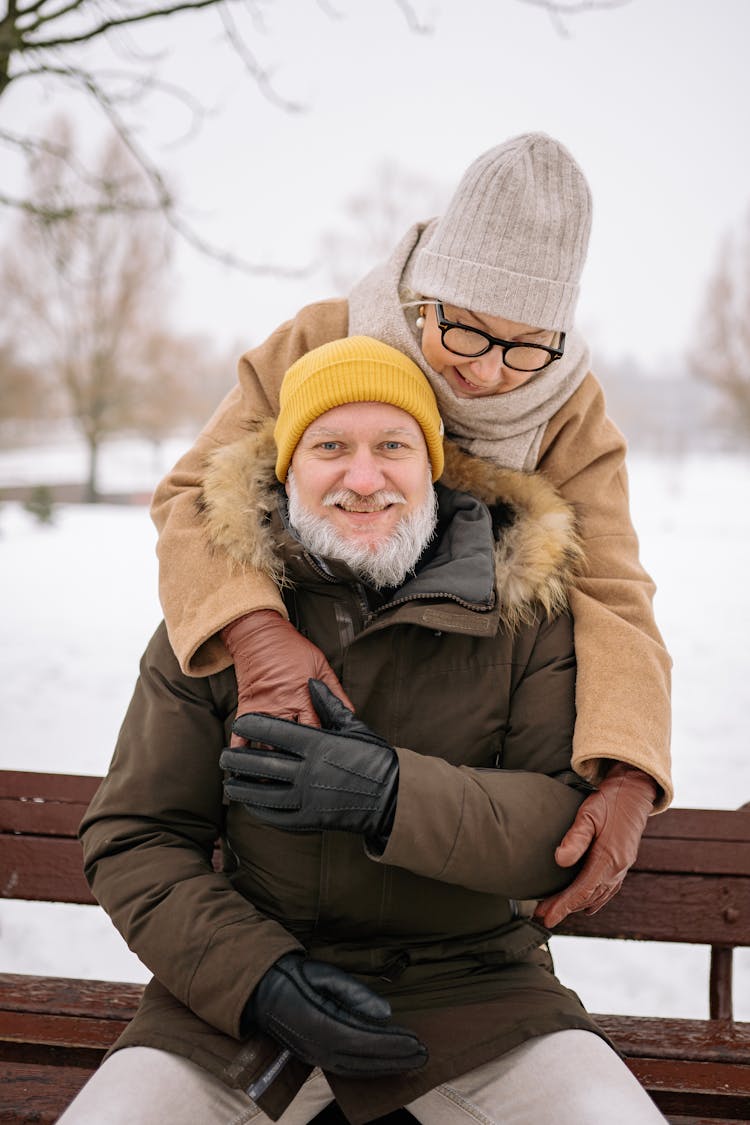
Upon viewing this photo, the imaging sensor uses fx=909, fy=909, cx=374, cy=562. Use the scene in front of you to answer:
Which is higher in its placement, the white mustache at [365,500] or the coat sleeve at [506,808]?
the white mustache at [365,500]

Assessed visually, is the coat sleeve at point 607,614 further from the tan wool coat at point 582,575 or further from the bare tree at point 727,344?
the bare tree at point 727,344

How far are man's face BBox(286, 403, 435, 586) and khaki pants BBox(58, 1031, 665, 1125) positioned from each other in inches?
40.3

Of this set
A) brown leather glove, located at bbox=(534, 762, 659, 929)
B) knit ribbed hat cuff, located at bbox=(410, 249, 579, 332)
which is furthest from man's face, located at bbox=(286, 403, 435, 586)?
brown leather glove, located at bbox=(534, 762, 659, 929)

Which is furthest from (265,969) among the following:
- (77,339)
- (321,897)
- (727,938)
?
(77,339)

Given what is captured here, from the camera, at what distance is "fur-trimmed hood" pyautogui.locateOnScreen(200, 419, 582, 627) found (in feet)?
6.73

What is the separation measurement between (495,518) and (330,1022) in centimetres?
117

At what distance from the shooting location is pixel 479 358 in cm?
210

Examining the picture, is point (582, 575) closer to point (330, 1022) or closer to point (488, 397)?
point (488, 397)

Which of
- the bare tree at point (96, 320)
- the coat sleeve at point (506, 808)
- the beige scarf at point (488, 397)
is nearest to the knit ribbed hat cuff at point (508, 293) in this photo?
the beige scarf at point (488, 397)

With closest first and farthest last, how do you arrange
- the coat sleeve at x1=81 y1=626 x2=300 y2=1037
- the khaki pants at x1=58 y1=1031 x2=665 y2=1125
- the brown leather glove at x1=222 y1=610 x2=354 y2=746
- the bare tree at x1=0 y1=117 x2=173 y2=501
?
the khaki pants at x1=58 y1=1031 x2=665 y2=1125, the coat sleeve at x1=81 y1=626 x2=300 y2=1037, the brown leather glove at x1=222 y1=610 x2=354 y2=746, the bare tree at x1=0 y1=117 x2=173 y2=501

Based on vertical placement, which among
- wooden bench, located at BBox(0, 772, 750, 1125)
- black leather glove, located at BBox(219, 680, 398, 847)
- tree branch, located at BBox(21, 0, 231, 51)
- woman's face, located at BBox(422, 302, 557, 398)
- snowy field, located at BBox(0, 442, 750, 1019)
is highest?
tree branch, located at BBox(21, 0, 231, 51)

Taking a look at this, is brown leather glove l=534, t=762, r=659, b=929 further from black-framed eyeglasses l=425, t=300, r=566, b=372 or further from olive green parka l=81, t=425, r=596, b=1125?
black-framed eyeglasses l=425, t=300, r=566, b=372

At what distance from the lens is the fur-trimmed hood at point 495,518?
6.73 feet

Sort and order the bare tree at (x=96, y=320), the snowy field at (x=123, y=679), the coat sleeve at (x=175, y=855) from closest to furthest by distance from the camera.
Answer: the coat sleeve at (x=175, y=855)
the snowy field at (x=123, y=679)
the bare tree at (x=96, y=320)
